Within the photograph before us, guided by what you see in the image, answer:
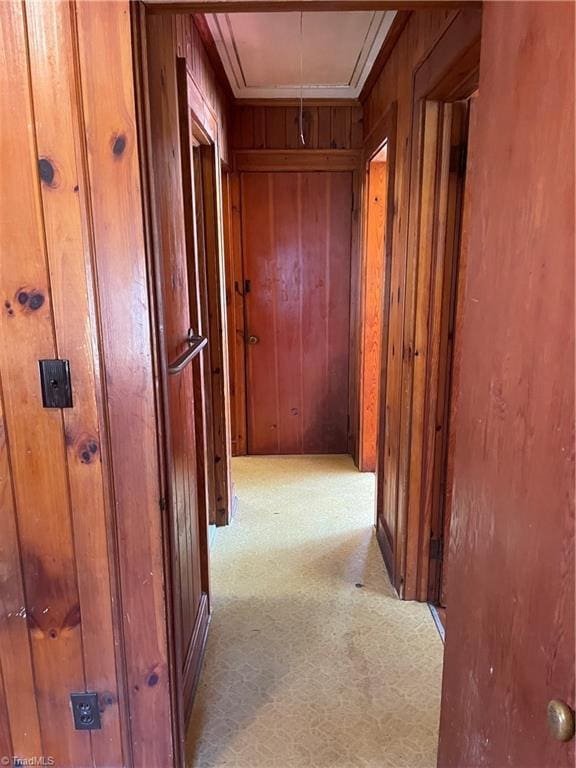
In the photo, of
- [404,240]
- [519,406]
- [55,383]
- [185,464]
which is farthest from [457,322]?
[55,383]

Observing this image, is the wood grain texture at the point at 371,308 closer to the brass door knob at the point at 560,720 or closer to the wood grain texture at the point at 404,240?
the wood grain texture at the point at 404,240

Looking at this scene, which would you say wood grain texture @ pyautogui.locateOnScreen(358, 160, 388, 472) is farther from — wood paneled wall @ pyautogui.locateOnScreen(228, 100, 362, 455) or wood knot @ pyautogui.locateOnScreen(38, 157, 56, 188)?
wood knot @ pyautogui.locateOnScreen(38, 157, 56, 188)

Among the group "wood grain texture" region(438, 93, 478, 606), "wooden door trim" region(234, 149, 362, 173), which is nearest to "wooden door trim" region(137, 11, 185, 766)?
"wood grain texture" region(438, 93, 478, 606)

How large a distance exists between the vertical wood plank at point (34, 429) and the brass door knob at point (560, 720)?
106cm

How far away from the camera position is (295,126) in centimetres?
359

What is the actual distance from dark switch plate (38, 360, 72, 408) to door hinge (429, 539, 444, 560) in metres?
1.71

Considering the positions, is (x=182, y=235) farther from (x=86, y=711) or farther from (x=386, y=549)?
(x=386, y=549)

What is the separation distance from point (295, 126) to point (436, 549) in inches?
111

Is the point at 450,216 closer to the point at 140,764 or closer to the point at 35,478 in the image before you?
the point at 35,478

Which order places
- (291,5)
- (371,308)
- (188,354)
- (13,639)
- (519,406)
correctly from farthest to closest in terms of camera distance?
(371,308) → (188,354) → (13,639) → (291,5) → (519,406)

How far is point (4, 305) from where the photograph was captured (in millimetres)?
1188

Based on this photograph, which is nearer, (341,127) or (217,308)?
(217,308)

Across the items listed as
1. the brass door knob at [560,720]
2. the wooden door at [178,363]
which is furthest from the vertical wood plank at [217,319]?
the brass door knob at [560,720]

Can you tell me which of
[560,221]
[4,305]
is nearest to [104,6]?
[4,305]
